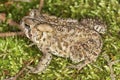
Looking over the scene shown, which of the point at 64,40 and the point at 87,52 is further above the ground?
the point at 64,40

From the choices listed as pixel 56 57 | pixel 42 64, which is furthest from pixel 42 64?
pixel 56 57

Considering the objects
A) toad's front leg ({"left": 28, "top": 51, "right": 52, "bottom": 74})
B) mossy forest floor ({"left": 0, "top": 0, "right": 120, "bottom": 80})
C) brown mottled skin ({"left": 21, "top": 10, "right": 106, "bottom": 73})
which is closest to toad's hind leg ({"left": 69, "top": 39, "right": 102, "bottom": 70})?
brown mottled skin ({"left": 21, "top": 10, "right": 106, "bottom": 73})

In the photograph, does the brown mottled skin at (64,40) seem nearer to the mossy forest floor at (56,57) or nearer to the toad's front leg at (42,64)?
the toad's front leg at (42,64)

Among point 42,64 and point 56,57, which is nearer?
point 42,64

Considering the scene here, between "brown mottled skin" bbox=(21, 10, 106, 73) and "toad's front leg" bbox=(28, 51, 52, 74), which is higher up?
"brown mottled skin" bbox=(21, 10, 106, 73)

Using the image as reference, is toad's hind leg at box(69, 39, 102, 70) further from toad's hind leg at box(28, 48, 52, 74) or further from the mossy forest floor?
toad's hind leg at box(28, 48, 52, 74)

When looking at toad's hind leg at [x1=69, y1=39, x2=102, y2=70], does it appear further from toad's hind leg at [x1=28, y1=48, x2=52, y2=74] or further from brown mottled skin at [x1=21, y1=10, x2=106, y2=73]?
toad's hind leg at [x1=28, y1=48, x2=52, y2=74]

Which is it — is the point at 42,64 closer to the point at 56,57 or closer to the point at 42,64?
the point at 42,64

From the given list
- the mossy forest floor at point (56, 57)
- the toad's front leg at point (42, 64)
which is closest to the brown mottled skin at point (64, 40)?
the toad's front leg at point (42, 64)

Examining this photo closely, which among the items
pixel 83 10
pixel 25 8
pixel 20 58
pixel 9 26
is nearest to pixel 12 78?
pixel 20 58
